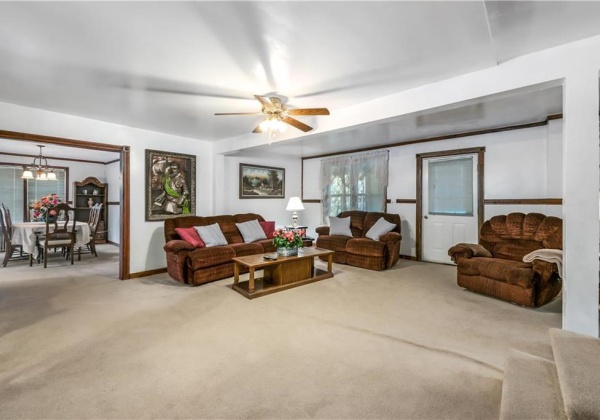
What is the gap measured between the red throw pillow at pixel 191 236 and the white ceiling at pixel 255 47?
1.80 metres

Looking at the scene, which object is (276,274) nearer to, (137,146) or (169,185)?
(169,185)

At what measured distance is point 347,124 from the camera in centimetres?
349

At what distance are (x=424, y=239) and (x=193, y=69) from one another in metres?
4.80

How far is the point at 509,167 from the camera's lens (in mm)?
4598

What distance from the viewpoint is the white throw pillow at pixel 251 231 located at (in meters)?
5.01

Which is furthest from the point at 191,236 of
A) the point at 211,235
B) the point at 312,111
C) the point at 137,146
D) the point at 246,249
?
the point at 312,111

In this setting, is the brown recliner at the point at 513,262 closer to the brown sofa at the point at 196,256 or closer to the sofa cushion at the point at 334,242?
the sofa cushion at the point at 334,242

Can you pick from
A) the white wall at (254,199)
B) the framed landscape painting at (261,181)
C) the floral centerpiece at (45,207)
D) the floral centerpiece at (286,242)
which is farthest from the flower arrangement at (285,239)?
the floral centerpiece at (45,207)

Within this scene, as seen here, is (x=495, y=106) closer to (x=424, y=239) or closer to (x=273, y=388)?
(x=424, y=239)

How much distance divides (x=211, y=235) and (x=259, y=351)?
2.55 metres

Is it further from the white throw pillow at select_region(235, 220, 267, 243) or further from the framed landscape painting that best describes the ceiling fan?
the framed landscape painting

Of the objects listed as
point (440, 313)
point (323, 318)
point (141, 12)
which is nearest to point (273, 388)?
point (323, 318)

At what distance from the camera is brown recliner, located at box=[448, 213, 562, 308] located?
313 cm

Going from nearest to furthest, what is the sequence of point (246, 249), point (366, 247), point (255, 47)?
point (255, 47) → point (246, 249) → point (366, 247)
